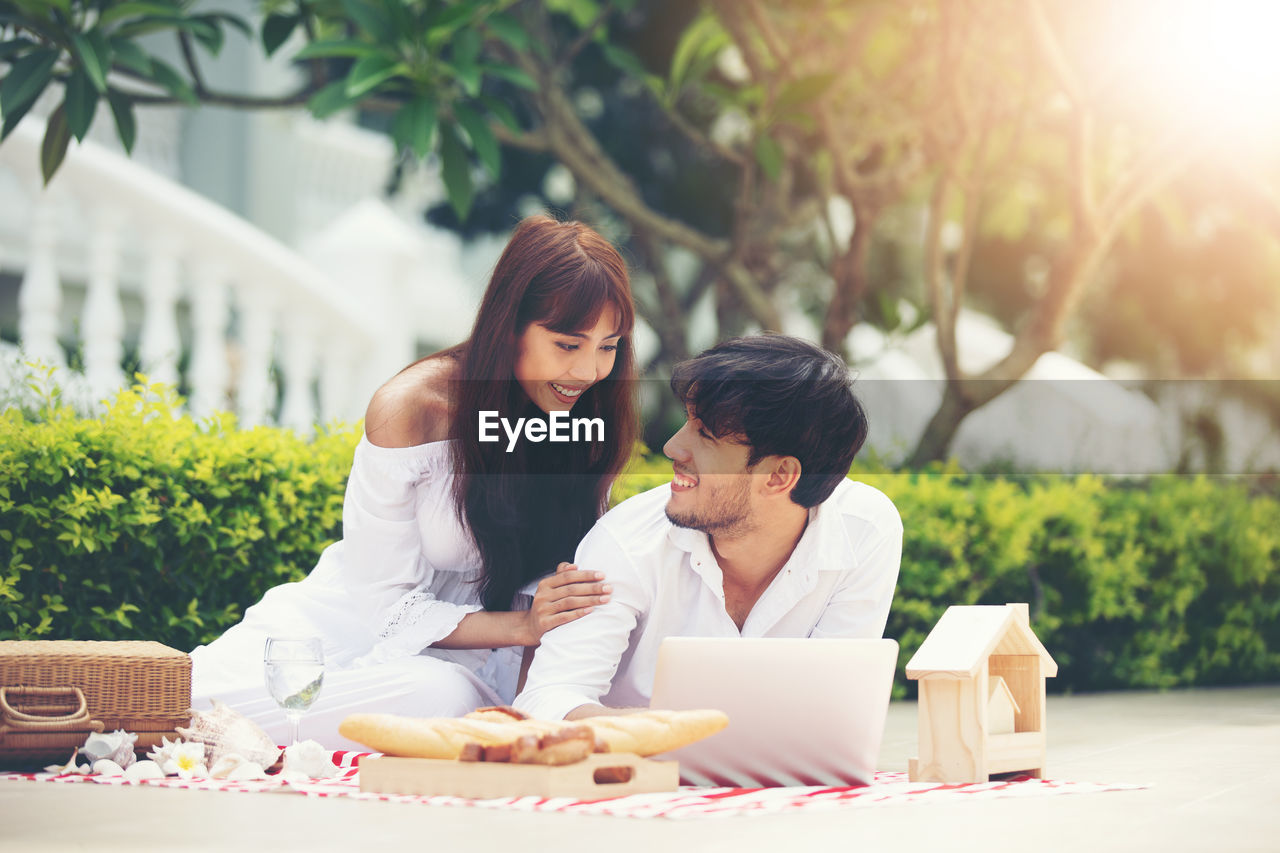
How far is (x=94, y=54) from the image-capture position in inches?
189

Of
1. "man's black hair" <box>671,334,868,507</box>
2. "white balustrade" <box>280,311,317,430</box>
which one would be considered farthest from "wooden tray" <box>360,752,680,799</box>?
"white balustrade" <box>280,311,317,430</box>

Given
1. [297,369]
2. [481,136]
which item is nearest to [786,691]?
[481,136]

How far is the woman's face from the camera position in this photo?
369cm

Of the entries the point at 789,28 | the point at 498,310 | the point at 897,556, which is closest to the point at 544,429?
the point at 498,310

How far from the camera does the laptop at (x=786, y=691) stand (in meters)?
2.99

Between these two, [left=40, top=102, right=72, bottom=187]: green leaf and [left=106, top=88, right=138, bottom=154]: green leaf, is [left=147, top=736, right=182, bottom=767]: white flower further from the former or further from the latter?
[left=106, top=88, right=138, bottom=154]: green leaf

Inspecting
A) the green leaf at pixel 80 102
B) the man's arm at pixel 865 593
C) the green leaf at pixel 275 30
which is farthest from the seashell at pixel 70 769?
the green leaf at pixel 275 30

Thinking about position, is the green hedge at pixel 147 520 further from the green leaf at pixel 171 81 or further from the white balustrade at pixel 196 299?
the green leaf at pixel 171 81

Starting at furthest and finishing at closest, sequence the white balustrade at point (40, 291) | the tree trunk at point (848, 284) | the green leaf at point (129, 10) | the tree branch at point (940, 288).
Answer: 1. the tree trunk at point (848, 284)
2. the tree branch at point (940, 288)
3. the white balustrade at point (40, 291)
4. the green leaf at point (129, 10)

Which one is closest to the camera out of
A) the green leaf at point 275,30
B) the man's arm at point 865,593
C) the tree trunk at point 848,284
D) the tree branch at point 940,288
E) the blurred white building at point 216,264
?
the man's arm at point 865,593

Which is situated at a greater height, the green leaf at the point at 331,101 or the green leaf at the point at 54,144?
the green leaf at the point at 331,101

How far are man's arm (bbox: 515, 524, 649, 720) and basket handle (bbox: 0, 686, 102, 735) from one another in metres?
0.95

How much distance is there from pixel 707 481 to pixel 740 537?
0.18 meters

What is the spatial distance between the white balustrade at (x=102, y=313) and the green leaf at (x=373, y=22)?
126cm
